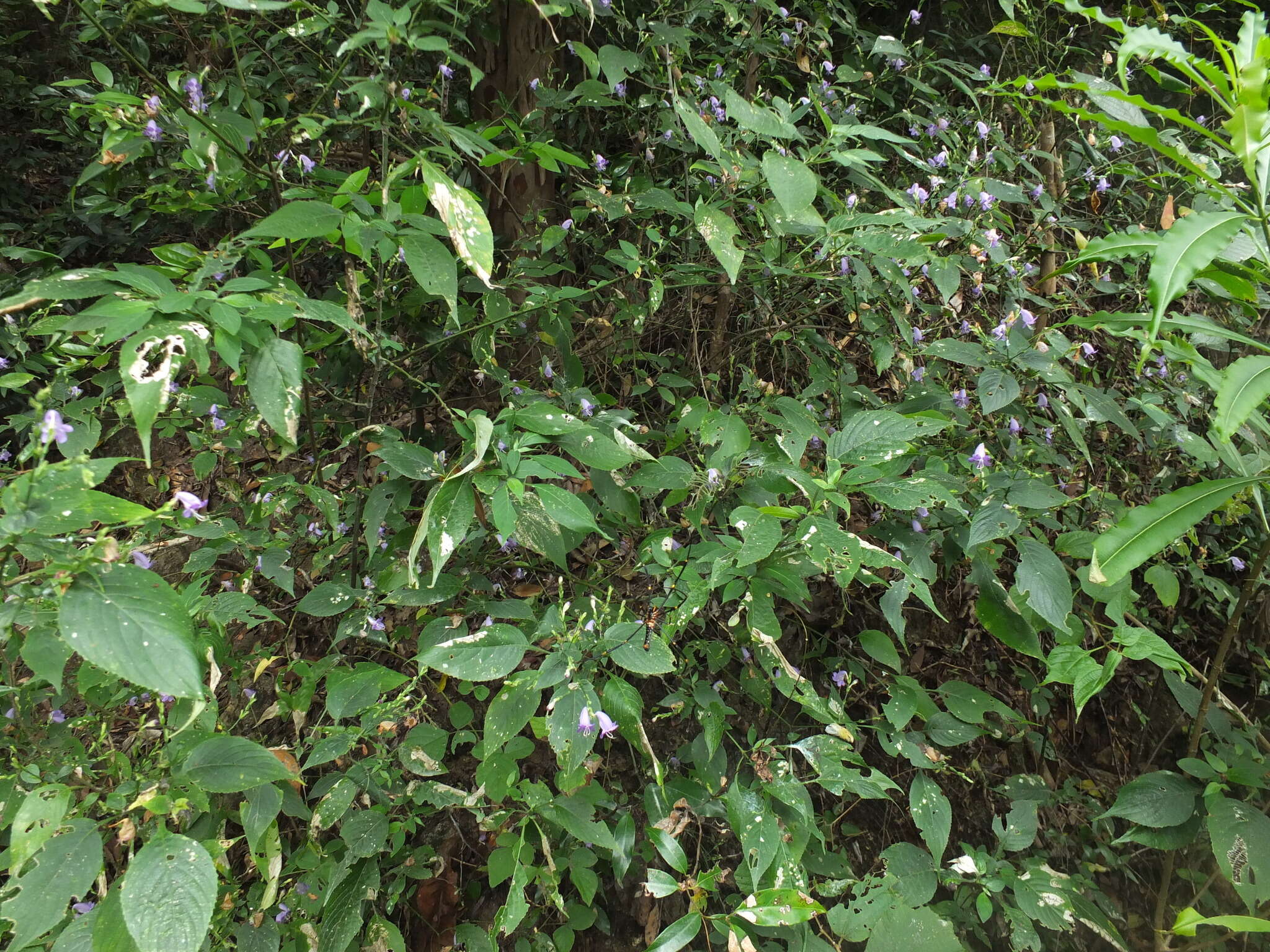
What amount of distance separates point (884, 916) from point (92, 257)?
4014 millimetres

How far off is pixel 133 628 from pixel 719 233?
1118 mm

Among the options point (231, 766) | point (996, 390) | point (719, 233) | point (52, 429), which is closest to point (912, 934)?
point (996, 390)

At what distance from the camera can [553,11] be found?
118cm

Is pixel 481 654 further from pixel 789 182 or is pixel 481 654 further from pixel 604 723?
pixel 789 182

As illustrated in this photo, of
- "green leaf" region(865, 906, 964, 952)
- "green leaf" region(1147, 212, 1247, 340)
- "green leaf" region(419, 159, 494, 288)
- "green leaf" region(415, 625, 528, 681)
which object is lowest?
"green leaf" region(865, 906, 964, 952)

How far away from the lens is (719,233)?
4.42 feet

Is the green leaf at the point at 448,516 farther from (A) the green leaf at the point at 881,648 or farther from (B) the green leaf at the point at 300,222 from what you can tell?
(A) the green leaf at the point at 881,648

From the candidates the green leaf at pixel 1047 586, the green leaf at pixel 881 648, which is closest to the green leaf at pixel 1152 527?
the green leaf at pixel 1047 586

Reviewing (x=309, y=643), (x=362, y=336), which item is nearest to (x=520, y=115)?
(x=362, y=336)

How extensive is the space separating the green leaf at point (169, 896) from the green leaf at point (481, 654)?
1.26ft

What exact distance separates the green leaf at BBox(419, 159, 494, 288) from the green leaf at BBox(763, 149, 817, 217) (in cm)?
51

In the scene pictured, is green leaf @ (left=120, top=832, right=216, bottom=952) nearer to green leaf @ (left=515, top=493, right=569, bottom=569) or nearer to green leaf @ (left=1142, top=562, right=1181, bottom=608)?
green leaf @ (left=515, top=493, right=569, bottom=569)

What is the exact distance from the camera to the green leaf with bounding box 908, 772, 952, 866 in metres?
1.43

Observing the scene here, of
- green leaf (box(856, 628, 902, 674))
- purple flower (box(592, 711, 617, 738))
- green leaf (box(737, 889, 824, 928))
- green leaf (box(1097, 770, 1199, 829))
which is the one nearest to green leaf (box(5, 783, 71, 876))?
purple flower (box(592, 711, 617, 738))
